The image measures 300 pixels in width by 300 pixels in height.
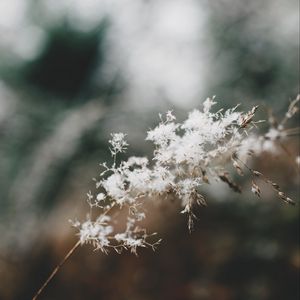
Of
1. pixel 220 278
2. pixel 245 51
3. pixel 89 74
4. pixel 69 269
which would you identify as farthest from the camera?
pixel 89 74

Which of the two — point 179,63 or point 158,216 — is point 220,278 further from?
point 179,63

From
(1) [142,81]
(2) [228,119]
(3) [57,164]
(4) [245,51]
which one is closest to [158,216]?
(3) [57,164]

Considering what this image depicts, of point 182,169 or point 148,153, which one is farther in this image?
point 148,153

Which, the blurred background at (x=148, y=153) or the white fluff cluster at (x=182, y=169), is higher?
the blurred background at (x=148, y=153)

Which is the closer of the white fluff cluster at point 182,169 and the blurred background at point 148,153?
the white fluff cluster at point 182,169

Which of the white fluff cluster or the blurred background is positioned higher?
the blurred background

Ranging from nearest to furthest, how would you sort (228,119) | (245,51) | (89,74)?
(228,119) < (245,51) < (89,74)

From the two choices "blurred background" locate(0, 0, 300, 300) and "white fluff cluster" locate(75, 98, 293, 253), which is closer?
"white fluff cluster" locate(75, 98, 293, 253)

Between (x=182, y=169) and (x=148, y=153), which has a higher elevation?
(x=148, y=153)
